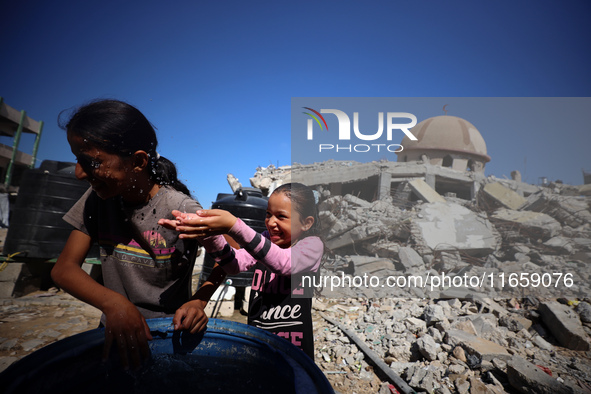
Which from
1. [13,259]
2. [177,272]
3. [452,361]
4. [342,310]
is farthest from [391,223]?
[13,259]

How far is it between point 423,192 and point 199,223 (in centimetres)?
874

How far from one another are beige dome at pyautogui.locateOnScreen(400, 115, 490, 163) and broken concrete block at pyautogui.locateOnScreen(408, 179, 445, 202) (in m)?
6.89

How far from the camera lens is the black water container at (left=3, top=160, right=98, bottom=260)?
439 cm

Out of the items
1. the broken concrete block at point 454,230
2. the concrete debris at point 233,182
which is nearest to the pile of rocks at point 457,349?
the broken concrete block at point 454,230

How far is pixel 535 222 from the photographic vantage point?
23.6 ft

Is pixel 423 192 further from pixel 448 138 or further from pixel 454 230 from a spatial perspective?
pixel 448 138

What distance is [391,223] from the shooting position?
24.3 feet

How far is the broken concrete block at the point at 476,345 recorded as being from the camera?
2.71 meters

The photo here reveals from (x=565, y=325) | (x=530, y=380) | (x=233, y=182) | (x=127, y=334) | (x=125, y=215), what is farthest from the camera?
(x=233, y=182)

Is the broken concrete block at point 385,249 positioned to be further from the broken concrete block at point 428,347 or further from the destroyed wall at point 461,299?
the broken concrete block at point 428,347

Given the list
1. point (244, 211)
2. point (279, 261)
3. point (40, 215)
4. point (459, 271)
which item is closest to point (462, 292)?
point (459, 271)

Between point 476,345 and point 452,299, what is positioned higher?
point 452,299

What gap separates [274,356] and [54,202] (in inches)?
205

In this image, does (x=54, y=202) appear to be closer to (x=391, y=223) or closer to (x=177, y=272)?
(x=177, y=272)
